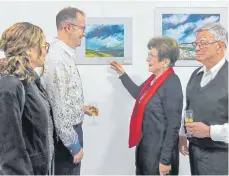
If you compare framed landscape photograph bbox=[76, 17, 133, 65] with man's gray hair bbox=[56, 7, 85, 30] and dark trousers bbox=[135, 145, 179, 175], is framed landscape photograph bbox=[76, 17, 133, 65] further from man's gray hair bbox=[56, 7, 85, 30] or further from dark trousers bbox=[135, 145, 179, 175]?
dark trousers bbox=[135, 145, 179, 175]

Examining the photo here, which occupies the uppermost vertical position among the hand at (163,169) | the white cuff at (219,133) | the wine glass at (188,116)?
the wine glass at (188,116)

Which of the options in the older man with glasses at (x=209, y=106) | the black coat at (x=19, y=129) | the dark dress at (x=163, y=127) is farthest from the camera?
the dark dress at (x=163, y=127)

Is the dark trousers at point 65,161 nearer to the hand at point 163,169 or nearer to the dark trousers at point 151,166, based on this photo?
the dark trousers at point 151,166

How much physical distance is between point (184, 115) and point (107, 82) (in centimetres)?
45

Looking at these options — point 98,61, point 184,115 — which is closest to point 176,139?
point 184,115

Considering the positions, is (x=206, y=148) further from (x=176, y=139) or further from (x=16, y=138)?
(x=16, y=138)

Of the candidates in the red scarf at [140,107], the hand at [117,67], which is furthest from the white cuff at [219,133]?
the hand at [117,67]

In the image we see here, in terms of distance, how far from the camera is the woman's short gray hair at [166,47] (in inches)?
72.6

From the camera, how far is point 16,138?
4.29ft

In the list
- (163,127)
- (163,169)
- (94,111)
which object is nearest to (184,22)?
(163,127)

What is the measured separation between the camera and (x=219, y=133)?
5.64ft

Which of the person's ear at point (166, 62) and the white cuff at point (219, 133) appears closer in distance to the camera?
the white cuff at point (219, 133)

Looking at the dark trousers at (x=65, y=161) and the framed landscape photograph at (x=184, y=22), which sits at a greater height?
the framed landscape photograph at (x=184, y=22)

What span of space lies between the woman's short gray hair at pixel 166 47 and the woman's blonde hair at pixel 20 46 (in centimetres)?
64
